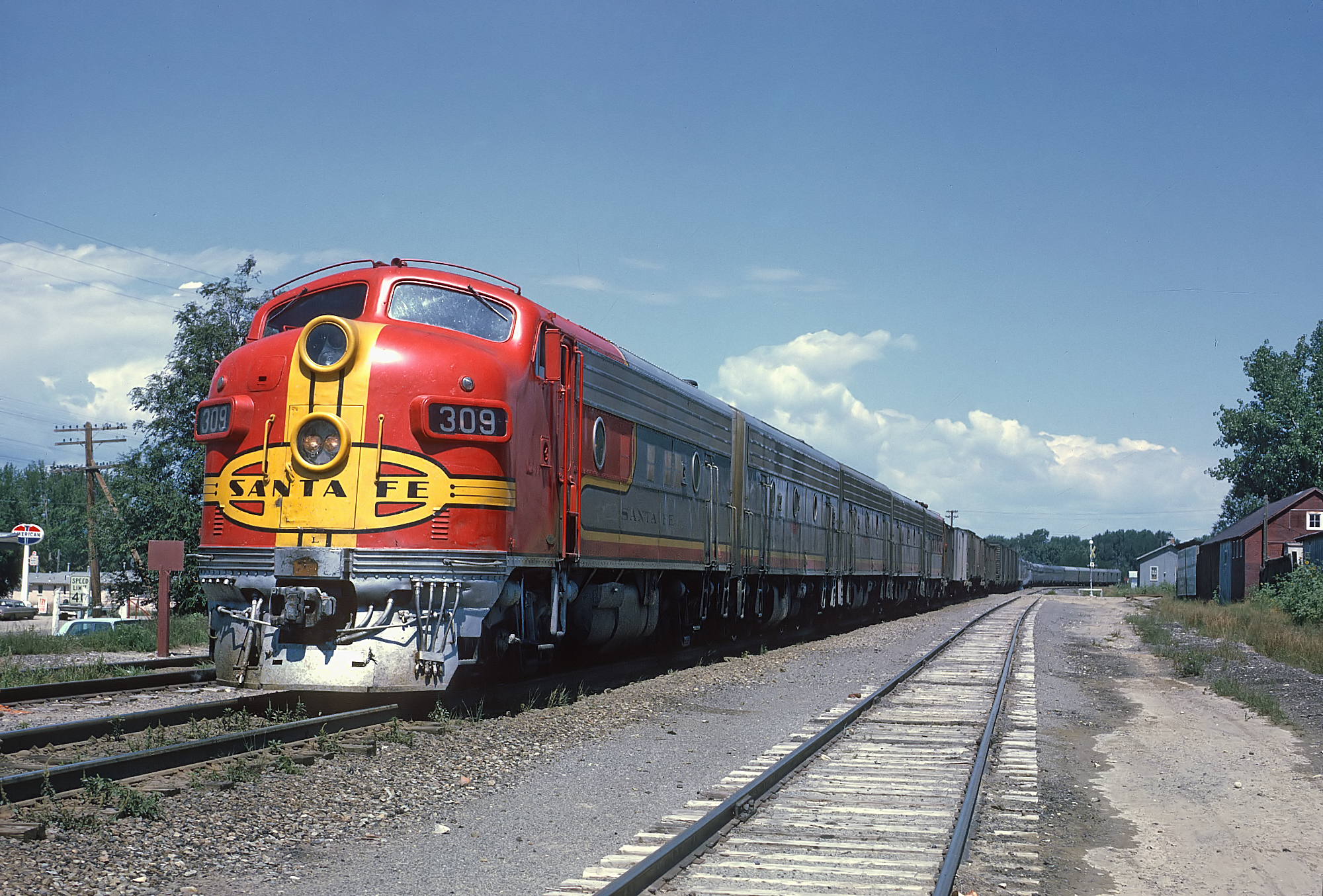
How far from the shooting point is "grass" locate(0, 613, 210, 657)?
16.8m

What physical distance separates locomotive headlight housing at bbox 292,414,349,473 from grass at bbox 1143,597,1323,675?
16.2 m

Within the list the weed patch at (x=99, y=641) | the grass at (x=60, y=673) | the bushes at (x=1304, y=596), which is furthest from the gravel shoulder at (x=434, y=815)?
the bushes at (x=1304, y=596)

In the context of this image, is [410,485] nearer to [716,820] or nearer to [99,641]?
[716,820]

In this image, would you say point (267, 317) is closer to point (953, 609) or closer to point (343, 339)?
point (343, 339)

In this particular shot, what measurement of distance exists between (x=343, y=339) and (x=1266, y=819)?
818 cm

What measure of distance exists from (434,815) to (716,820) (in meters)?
1.80

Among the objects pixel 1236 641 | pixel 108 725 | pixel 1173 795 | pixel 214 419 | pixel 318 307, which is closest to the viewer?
pixel 1173 795

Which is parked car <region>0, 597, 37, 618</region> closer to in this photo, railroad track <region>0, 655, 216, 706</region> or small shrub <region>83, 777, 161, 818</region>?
railroad track <region>0, 655, 216, 706</region>

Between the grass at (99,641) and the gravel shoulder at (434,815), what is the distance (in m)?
7.83

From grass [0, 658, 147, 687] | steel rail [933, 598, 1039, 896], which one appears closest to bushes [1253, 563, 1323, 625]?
steel rail [933, 598, 1039, 896]

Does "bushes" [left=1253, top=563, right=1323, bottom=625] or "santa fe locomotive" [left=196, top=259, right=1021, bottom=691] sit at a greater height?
"santa fe locomotive" [left=196, top=259, right=1021, bottom=691]

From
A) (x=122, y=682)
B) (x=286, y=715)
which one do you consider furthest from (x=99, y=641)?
(x=286, y=715)

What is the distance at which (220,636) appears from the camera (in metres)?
10.3

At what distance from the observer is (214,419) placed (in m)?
10.7
